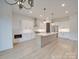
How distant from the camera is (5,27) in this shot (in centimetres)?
647

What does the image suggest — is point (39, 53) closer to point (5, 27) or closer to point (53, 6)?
point (5, 27)

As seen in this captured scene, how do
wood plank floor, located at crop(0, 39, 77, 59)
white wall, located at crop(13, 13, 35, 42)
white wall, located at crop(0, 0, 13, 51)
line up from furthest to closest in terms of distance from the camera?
white wall, located at crop(13, 13, 35, 42)
white wall, located at crop(0, 0, 13, 51)
wood plank floor, located at crop(0, 39, 77, 59)

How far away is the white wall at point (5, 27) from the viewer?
6168 mm

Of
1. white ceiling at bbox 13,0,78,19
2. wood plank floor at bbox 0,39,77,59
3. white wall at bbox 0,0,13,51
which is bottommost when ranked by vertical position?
wood plank floor at bbox 0,39,77,59

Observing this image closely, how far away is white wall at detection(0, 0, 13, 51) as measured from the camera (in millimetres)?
6168

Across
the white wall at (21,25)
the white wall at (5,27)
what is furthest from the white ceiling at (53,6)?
the white wall at (21,25)

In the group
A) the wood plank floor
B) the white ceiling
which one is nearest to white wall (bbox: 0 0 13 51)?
the wood plank floor

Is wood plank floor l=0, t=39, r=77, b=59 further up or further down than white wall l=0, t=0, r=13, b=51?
further down

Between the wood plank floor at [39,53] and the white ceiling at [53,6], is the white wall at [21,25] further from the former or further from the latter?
the wood plank floor at [39,53]

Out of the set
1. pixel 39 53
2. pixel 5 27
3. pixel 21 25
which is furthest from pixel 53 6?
pixel 21 25

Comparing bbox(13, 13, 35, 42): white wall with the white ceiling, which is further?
bbox(13, 13, 35, 42): white wall

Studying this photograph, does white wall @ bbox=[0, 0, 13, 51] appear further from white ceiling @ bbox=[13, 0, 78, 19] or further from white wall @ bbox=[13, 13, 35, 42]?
white wall @ bbox=[13, 13, 35, 42]

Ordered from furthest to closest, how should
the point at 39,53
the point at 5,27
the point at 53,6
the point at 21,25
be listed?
the point at 21,25
the point at 53,6
the point at 5,27
the point at 39,53

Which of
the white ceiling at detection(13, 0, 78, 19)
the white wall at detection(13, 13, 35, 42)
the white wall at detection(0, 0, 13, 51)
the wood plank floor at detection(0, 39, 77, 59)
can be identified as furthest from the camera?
the white wall at detection(13, 13, 35, 42)
